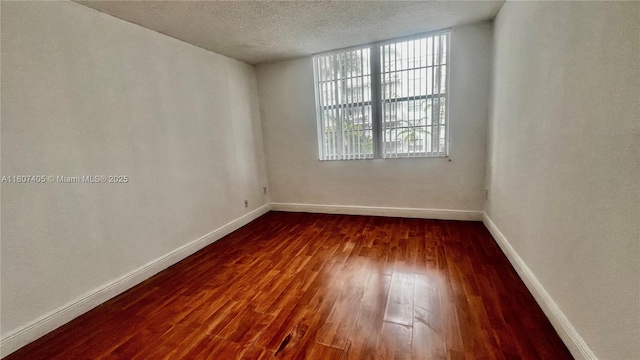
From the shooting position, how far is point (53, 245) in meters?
1.80

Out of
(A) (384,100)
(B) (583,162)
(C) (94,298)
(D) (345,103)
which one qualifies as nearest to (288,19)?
(D) (345,103)

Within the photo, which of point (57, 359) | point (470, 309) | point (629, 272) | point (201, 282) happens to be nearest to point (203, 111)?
point (201, 282)

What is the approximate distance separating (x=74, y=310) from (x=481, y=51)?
182 inches

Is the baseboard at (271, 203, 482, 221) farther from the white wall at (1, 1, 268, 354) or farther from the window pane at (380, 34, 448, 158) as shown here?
the white wall at (1, 1, 268, 354)

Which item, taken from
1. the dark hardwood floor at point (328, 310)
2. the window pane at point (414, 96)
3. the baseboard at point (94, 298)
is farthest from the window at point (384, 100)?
the baseboard at point (94, 298)

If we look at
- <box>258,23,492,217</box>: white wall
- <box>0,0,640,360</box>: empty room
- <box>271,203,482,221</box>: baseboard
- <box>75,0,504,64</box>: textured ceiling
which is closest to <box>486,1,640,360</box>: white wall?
<box>0,0,640,360</box>: empty room

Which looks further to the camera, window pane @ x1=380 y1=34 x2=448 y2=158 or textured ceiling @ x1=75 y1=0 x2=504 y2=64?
window pane @ x1=380 y1=34 x2=448 y2=158

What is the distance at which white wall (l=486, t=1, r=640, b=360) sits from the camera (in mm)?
994

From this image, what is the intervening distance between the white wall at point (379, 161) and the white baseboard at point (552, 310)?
43.6 inches

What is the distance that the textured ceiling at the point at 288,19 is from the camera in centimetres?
217

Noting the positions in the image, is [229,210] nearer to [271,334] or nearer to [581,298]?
[271,334]

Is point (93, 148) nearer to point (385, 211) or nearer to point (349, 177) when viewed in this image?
point (349, 177)

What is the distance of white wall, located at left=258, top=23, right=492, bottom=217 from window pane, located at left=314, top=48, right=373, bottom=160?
0.46 feet

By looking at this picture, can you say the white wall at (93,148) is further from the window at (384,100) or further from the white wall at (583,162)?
the white wall at (583,162)
